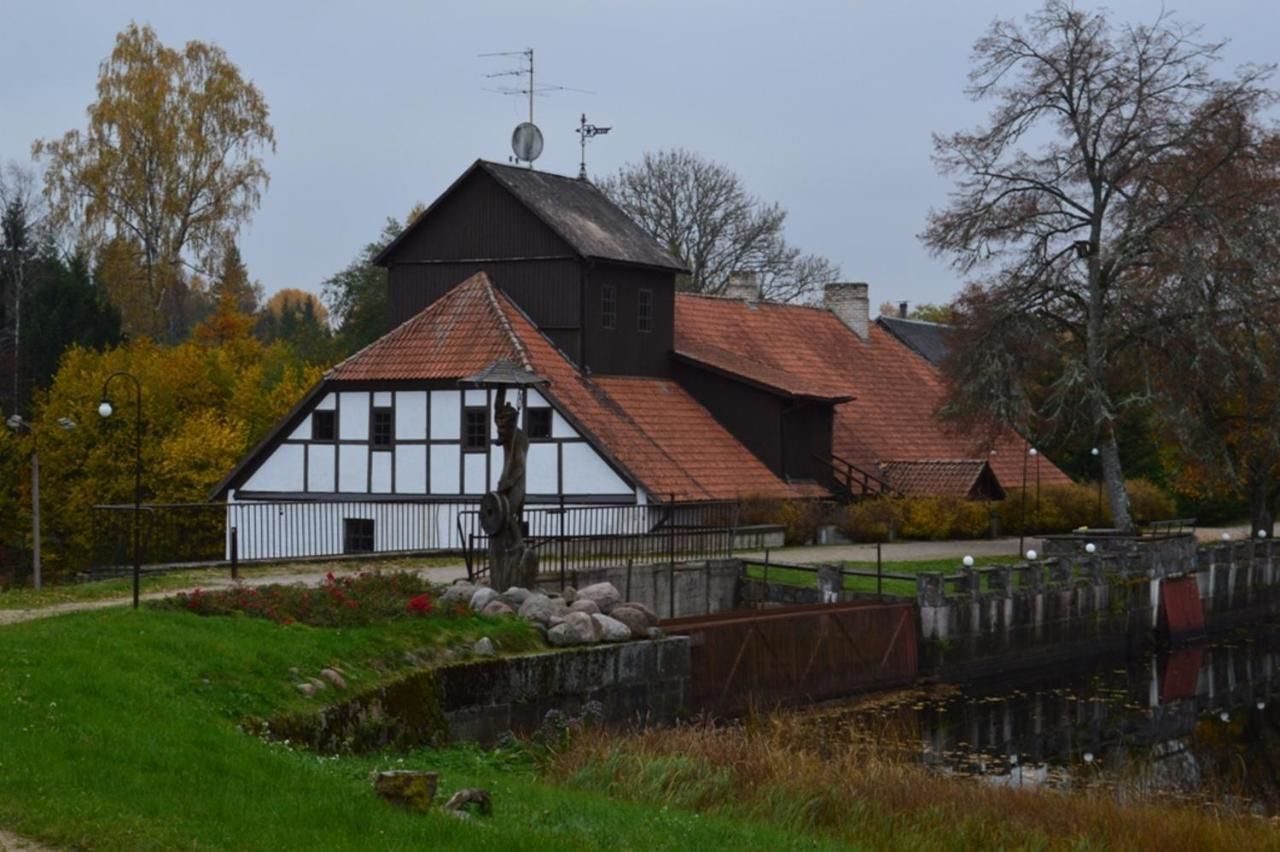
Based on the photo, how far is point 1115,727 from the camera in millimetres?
28094

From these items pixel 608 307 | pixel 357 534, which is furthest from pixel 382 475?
pixel 608 307

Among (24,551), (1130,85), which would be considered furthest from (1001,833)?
(24,551)

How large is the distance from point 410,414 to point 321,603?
62.1ft

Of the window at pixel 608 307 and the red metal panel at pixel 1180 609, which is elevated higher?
the window at pixel 608 307

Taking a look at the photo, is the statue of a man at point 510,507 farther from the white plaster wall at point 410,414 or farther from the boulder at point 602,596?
Result: the white plaster wall at point 410,414

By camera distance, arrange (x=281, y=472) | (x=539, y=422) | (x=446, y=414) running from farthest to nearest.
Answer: (x=281, y=472) → (x=446, y=414) → (x=539, y=422)

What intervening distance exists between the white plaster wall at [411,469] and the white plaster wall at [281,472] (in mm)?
2387

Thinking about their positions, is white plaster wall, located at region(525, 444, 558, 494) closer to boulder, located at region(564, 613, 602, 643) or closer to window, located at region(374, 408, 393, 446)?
window, located at region(374, 408, 393, 446)

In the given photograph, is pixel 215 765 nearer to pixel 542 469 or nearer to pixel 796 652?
pixel 796 652

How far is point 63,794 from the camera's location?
11258mm

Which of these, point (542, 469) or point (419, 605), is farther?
point (542, 469)

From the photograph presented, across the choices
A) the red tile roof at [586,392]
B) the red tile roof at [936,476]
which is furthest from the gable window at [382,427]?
the red tile roof at [936,476]

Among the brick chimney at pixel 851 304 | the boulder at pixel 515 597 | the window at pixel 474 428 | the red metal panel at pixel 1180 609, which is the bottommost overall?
the red metal panel at pixel 1180 609

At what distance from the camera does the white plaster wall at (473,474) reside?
37.8 m
